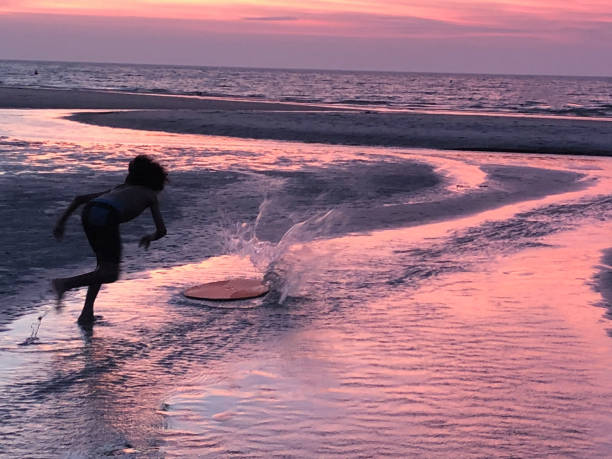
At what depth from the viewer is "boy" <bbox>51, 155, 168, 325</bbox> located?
6.30 m

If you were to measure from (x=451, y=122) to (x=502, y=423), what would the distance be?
32.6 metres

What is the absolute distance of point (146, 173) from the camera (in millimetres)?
6383

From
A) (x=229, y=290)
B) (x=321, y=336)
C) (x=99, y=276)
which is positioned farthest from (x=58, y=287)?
(x=321, y=336)

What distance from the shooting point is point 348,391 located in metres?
5.25

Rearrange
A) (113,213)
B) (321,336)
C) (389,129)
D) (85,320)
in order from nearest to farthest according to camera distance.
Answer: (113,213) → (321,336) → (85,320) → (389,129)

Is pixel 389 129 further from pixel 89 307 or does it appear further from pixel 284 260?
pixel 89 307

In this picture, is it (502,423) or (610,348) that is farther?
(610,348)

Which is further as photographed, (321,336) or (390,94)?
(390,94)

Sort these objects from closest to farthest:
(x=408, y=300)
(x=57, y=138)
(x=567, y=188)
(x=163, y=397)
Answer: (x=163, y=397) → (x=408, y=300) → (x=567, y=188) → (x=57, y=138)

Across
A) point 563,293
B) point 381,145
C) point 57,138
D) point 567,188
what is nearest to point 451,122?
point 381,145

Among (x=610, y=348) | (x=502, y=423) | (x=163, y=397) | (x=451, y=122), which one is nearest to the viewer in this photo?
(x=502, y=423)

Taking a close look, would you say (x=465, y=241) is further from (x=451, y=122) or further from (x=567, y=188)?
(x=451, y=122)

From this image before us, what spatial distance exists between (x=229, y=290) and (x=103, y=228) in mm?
1714

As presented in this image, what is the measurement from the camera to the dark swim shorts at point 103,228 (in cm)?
630
